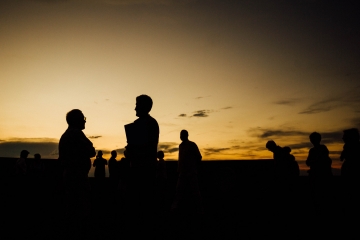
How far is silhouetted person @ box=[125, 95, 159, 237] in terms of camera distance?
10.5 ft

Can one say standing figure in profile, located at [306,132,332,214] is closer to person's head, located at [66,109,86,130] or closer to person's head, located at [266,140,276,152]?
person's head, located at [266,140,276,152]

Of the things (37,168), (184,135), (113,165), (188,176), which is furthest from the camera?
(113,165)

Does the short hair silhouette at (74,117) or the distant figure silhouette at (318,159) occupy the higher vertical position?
the short hair silhouette at (74,117)

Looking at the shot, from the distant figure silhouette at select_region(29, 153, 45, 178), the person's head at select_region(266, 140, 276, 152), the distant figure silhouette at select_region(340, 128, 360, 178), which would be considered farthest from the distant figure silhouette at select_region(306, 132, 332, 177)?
the distant figure silhouette at select_region(29, 153, 45, 178)

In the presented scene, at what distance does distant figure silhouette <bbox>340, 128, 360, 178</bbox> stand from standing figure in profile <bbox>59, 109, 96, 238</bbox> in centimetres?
425

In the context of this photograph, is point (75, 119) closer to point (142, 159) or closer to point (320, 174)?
point (142, 159)

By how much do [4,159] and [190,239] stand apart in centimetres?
1268

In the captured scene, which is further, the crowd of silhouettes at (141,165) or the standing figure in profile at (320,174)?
the standing figure in profile at (320,174)

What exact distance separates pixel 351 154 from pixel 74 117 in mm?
4590

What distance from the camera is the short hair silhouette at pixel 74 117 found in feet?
13.9

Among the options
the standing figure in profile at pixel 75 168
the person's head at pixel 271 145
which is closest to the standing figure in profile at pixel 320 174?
the person's head at pixel 271 145

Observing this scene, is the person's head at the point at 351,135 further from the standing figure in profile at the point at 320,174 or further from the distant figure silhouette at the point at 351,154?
the standing figure in profile at the point at 320,174

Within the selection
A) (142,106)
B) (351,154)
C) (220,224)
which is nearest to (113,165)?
(220,224)

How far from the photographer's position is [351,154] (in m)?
5.40
